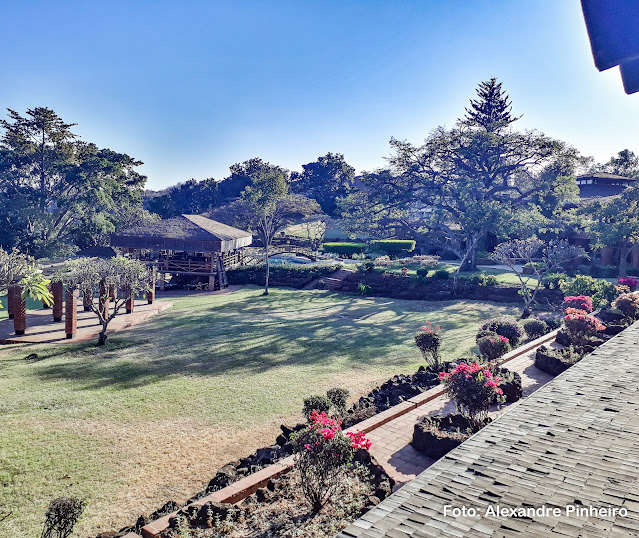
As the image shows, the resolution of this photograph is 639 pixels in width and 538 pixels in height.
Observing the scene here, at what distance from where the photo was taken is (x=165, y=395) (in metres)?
10.6

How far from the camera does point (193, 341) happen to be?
620 inches

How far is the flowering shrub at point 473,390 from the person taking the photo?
7.67 m

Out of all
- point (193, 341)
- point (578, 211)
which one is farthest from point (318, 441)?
point (578, 211)

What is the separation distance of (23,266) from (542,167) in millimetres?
31098

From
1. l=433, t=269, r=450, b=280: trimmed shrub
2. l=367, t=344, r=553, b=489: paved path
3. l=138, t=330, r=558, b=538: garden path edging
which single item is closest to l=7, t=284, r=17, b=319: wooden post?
l=138, t=330, r=558, b=538: garden path edging

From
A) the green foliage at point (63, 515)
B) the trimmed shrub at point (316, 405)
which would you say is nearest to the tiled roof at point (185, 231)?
A: the trimmed shrub at point (316, 405)

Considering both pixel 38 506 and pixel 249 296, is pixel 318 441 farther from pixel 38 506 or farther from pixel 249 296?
pixel 249 296

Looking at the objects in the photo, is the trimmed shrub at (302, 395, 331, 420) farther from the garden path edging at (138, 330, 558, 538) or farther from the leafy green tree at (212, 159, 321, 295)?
the leafy green tree at (212, 159, 321, 295)

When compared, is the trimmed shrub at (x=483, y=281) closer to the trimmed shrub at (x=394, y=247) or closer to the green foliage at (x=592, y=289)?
the green foliage at (x=592, y=289)

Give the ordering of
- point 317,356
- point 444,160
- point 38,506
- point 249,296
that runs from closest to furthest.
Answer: point 38,506, point 317,356, point 249,296, point 444,160

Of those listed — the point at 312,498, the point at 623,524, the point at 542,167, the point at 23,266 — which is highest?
the point at 542,167

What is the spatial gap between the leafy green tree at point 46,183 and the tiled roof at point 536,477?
121 feet

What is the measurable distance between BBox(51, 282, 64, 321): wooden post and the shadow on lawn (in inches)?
137

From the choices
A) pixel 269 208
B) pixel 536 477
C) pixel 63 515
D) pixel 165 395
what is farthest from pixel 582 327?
pixel 269 208
